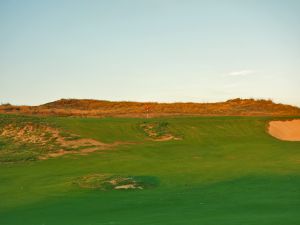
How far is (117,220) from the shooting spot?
57.6 feet

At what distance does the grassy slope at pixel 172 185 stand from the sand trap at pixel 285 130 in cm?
435

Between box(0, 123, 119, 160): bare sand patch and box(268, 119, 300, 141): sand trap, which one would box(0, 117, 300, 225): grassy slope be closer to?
box(0, 123, 119, 160): bare sand patch

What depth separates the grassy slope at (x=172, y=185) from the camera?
59.6ft

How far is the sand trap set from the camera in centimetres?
4950

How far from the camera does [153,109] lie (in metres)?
77.4

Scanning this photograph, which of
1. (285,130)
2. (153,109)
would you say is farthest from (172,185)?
(153,109)

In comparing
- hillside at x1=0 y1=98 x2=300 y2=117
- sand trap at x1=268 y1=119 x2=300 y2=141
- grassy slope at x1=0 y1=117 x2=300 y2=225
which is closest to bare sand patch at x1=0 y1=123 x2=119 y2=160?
grassy slope at x1=0 y1=117 x2=300 y2=225

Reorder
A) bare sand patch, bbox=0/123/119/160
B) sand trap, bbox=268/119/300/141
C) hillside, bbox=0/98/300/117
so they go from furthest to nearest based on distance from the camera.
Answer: hillside, bbox=0/98/300/117
sand trap, bbox=268/119/300/141
bare sand patch, bbox=0/123/119/160

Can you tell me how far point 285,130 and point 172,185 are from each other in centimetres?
2890

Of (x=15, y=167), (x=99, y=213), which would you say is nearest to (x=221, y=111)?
(x=15, y=167)

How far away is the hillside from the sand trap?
43.5 ft

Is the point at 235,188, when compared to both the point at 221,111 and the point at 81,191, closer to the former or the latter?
the point at 81,191

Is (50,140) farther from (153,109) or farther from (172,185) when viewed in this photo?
(153,109)

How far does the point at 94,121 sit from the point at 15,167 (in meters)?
17.1
